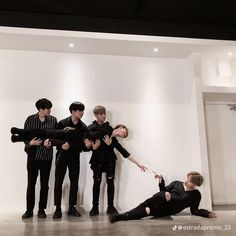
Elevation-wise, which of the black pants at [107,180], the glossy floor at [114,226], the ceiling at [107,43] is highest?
the ceiling at [107,43]

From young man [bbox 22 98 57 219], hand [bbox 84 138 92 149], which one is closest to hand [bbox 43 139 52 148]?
young man [bbox 22 98 57 219]

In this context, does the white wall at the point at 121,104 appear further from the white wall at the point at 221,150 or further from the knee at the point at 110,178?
the white wall at the point at 221,150

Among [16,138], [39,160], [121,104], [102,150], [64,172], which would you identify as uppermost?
[121,104]

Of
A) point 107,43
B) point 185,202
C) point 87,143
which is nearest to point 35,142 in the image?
point 87,143

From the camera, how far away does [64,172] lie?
9.60 feet

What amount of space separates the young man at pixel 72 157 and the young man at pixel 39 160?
0.13 metres

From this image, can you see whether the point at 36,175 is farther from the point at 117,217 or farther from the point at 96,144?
the point at 117,217

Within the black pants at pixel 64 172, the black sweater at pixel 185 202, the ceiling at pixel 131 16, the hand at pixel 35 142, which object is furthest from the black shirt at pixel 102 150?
the ceiling at pixel 131 16

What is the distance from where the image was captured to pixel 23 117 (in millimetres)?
3463

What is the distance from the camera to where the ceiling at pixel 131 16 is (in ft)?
11.0

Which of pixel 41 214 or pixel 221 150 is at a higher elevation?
pixel 221 150

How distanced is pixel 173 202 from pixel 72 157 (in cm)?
122

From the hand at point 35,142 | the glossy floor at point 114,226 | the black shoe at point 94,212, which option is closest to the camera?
the glossy floor at point 114,226

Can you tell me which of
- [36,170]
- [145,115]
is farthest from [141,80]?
[36,170]
